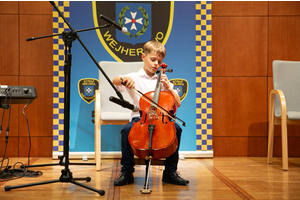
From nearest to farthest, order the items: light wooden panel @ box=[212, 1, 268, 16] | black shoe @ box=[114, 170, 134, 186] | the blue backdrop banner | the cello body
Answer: the cello body
black shoe @ box=[114, 170, 134, 186]
the blue backdrop banner
light wooden panel @ box=[212, 1, 268, 16]

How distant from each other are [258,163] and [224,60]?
1171mm

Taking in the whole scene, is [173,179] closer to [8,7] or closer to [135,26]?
[135,26]

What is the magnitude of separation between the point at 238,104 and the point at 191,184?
1.52m

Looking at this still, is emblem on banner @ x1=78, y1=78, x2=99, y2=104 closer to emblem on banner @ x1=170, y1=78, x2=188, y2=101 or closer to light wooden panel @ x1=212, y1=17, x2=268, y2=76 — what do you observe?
emblem on banner @ x1=170, y1=78, x2=188, y2=101

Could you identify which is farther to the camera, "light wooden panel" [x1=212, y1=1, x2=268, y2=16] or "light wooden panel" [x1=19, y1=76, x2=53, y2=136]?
"light wooden panel" [x1=212, y1=1, x2=268, y2=16]

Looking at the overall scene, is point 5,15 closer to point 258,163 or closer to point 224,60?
point 224,60

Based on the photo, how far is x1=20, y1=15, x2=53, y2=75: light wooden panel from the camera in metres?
3.13

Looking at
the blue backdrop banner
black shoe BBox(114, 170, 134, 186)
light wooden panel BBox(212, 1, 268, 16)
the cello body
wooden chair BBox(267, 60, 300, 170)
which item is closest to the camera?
the cello body

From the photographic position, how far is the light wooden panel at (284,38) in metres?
3.24

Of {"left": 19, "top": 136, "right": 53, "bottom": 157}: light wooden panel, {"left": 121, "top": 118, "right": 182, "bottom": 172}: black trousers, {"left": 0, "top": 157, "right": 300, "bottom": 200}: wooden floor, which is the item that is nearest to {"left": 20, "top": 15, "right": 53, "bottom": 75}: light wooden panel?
{"left": 19, "top": 136, "right": 53, "bottom": 157}: light wooden panel

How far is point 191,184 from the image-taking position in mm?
1984

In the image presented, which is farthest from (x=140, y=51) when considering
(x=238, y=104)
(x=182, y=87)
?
(x=238, y=104)

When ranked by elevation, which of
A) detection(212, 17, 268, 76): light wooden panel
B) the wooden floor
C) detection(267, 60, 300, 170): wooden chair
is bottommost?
the wooden floor

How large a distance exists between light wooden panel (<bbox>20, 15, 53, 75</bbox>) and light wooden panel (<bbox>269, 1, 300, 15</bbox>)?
8.21 feet
